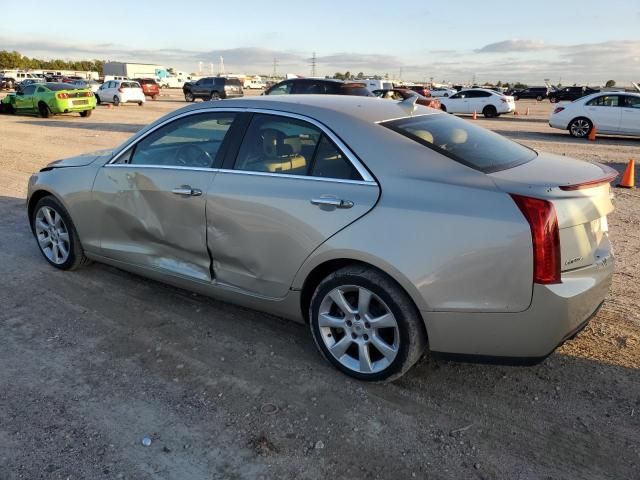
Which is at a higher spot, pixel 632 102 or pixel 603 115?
pixel 632 102

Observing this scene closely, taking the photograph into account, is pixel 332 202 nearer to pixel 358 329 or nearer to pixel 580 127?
pixel 358 329

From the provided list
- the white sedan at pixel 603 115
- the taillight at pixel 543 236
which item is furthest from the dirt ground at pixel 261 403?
the white sedan at pixel 603 115

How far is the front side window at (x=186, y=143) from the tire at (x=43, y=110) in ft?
70.0

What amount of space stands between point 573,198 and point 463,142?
0.82 meters

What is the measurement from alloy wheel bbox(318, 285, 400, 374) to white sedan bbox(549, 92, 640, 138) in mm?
16681

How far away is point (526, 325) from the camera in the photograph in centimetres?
274

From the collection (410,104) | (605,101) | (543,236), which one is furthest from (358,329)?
(605,101)

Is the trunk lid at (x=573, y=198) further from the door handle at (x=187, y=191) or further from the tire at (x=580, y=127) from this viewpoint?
the tire at (x=580, y=127)

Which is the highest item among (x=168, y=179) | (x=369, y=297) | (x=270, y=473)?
(x=168, y=179)

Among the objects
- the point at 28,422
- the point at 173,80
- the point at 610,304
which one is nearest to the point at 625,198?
the point at 610,304

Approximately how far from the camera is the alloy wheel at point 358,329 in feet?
10.1

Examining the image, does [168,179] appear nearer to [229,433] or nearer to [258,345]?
[258,345]

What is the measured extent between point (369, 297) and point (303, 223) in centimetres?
58

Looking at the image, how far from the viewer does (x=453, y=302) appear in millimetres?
2811
